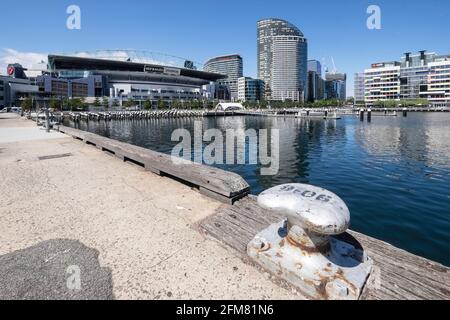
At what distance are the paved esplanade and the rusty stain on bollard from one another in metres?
0.30

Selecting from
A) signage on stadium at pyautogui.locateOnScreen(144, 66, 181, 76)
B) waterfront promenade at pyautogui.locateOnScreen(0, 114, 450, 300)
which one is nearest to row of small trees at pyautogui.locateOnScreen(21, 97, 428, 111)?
signage on stadium at pyautogui.locateOnScreen(144, 66, 181, 76)

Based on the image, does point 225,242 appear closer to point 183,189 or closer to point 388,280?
point 388,280

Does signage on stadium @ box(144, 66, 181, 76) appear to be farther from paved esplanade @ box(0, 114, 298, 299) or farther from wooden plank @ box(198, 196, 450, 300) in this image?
wooden plank @ box(198, 196, 450, 300)

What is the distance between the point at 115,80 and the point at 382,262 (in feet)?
613

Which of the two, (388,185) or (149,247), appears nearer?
(149,247)

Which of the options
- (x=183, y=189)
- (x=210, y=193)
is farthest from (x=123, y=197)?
(x=210, y=193)

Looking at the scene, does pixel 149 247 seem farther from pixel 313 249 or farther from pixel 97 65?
pixel 97 65

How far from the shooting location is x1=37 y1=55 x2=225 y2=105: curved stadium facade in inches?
5787

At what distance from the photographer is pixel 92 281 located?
383 cm

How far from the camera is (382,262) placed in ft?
13.2

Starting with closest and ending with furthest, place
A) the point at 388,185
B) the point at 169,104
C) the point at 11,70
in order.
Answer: the point at 388,185 < the point at 169,104 < the point at 11,70

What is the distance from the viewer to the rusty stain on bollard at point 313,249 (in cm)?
351

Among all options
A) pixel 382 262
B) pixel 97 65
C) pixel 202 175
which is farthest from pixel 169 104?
pixel 382 262

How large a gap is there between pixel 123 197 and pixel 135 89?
171 meters
